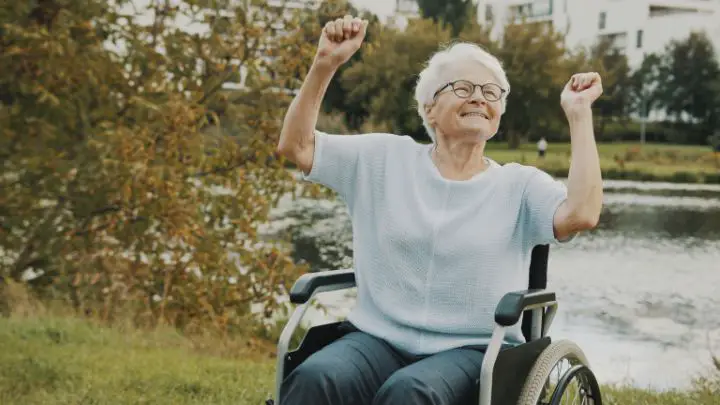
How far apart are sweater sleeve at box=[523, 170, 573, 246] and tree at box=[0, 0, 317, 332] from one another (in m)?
2.44

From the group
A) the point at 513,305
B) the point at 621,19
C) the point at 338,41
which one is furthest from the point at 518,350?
the point at 621,19

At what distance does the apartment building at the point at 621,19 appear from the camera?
43719 mm

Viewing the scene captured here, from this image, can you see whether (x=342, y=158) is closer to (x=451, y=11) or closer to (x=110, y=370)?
(x=110, y=370)

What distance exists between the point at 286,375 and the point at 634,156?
2657 centimetres

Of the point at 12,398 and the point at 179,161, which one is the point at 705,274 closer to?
the point at 179,161

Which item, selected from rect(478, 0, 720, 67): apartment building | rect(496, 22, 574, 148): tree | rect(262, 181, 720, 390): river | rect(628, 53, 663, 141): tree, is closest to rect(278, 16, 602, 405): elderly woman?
rect(262, 181, 720, 390): river

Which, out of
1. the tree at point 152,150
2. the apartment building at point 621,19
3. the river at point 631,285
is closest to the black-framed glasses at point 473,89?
the river at point 631,285

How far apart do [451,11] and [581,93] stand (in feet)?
111

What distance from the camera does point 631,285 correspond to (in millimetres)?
9461

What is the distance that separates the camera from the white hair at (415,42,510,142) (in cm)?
231

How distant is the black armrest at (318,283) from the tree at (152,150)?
211cm

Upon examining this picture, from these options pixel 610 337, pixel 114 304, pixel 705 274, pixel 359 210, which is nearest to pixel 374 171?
pixel 359 210

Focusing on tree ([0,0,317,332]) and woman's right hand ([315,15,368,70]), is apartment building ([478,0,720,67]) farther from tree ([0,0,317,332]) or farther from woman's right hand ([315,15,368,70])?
woman's right hand ([315,15,368,70])

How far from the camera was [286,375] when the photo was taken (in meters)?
2.31
